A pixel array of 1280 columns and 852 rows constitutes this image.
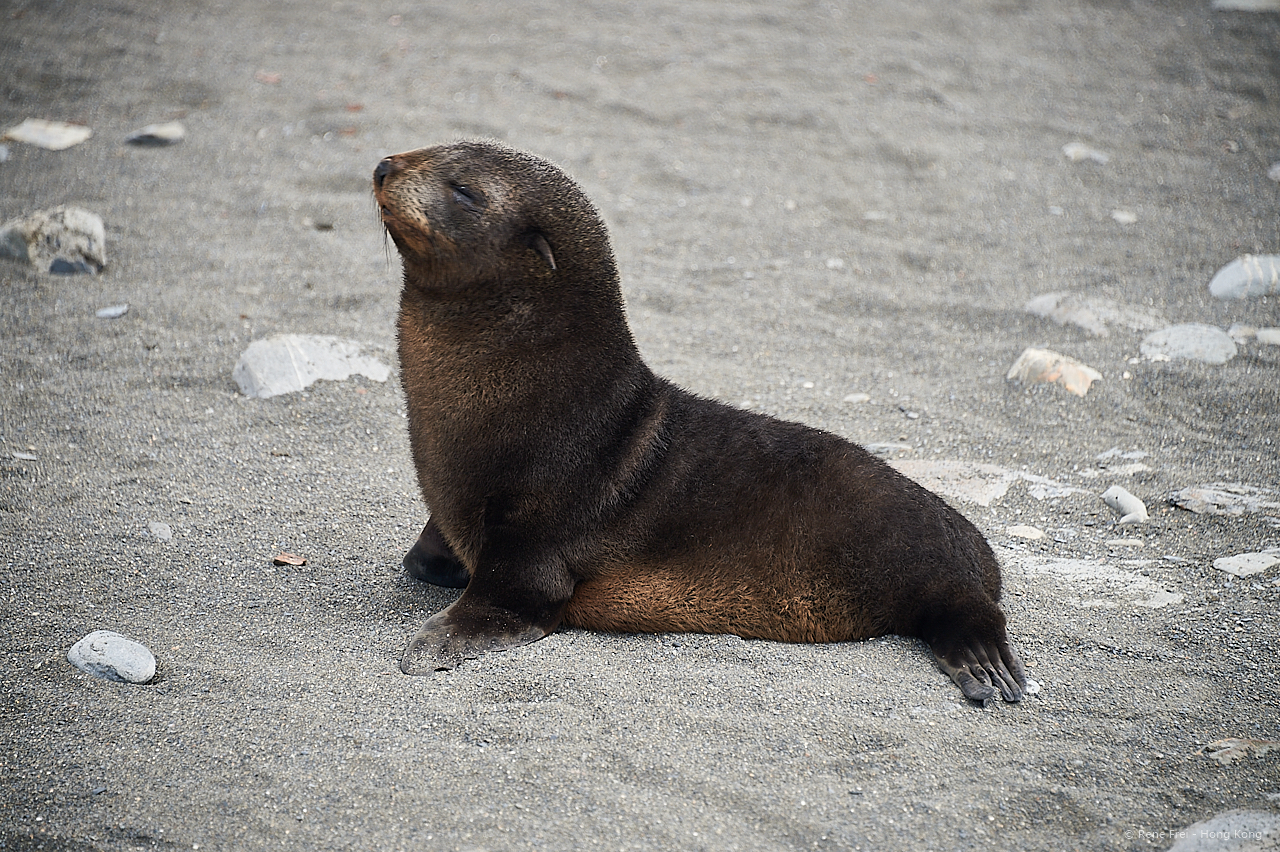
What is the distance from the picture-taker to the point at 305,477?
4.49 metres

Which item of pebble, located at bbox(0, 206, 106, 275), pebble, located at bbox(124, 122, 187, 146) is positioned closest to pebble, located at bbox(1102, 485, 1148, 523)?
pebble, located at bbox(0, 206, 106, 275)

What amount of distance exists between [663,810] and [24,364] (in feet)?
12.8

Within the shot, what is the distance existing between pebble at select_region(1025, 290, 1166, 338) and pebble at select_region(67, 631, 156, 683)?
16.5 ft

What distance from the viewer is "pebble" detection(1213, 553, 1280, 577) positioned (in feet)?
13.3

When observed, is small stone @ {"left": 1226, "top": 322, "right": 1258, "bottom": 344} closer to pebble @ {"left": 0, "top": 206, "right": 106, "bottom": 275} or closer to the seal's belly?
the seal's belly

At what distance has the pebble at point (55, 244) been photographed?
5.98 meters

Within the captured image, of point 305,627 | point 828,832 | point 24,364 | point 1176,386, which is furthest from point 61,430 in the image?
point 1176,386

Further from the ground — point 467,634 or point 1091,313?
point 1091,313

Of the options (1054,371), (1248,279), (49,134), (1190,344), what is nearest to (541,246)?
(1054,371)

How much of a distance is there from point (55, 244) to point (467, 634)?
413cm

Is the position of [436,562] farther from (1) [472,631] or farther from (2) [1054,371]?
(2) [1054,371]

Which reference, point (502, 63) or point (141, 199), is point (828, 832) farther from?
point (502, 63)

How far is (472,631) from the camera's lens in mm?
3266

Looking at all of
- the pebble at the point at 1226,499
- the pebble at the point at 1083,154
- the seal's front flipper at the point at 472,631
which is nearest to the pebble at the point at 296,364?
the seal's front flipper at the point at 472,631
